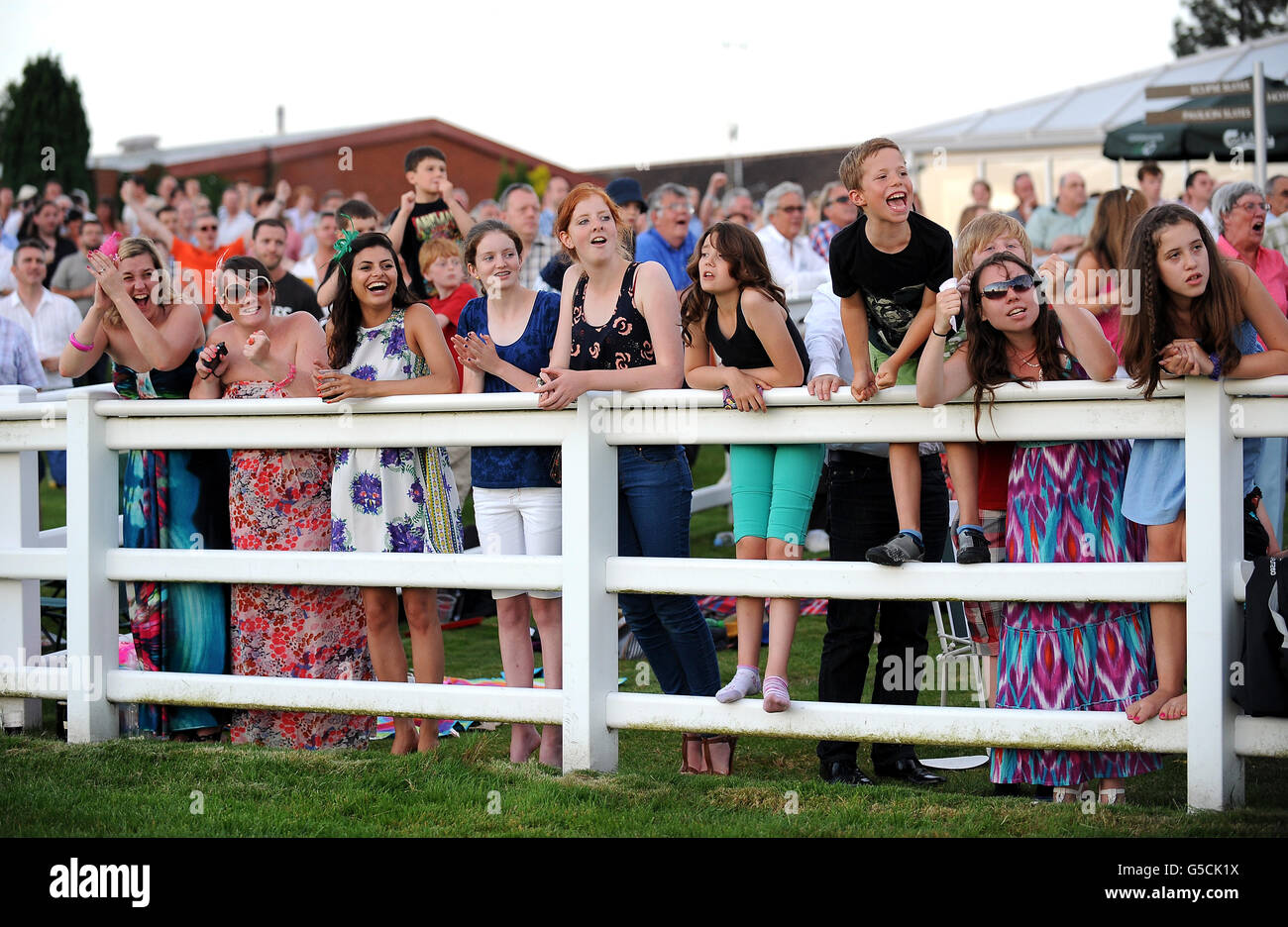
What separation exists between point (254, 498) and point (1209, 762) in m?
3.73

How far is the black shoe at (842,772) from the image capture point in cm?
525

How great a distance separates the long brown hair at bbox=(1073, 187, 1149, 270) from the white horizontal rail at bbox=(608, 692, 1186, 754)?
11.5 feet

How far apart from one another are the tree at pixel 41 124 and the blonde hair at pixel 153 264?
2986 cm

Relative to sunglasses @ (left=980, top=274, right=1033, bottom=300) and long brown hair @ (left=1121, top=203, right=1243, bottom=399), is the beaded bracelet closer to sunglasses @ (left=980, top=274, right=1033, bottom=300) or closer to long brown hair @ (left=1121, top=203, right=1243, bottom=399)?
sunglasses @ (left=980, top=274, right=1033, bottom=300)

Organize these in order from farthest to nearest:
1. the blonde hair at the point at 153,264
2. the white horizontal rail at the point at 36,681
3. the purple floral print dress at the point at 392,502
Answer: the blonde hair at the point at 153,264
the white horizontal rail at the point at 36,681
the purple floral print dress at the point at 392,502

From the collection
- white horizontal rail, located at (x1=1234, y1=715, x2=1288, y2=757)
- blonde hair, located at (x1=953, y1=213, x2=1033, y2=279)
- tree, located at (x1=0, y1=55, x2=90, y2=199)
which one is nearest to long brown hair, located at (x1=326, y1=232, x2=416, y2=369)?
blonde hair, located at (x1=953, y1=213, x2=1033, y2=279)

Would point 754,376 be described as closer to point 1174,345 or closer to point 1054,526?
point 1054,526

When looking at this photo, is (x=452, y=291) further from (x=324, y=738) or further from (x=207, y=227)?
(x=207, y=227)

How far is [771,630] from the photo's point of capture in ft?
16.7

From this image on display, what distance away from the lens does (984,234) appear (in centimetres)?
539

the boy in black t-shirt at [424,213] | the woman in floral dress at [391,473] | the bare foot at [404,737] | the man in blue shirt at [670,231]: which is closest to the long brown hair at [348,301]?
the woman in floral dress at [391,473]

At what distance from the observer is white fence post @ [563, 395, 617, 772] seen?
5043 millimetres

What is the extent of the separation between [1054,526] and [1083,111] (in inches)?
836

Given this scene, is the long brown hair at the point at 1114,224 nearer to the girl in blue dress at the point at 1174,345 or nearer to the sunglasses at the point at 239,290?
the girl in blue dress at the point at 1174,345
